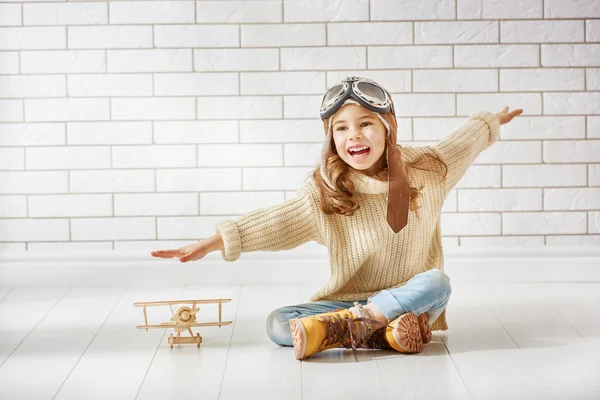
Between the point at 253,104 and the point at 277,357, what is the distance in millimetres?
1258

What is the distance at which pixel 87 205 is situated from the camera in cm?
364

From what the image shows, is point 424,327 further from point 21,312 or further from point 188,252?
point 21,312

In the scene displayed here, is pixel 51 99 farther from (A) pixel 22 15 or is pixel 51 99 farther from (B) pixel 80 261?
(B) pixel 80 261

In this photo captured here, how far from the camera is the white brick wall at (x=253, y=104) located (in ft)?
11.6

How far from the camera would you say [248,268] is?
3674 mm

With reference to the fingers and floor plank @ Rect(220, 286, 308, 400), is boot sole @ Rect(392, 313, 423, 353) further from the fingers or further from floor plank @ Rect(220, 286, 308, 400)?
the fingers

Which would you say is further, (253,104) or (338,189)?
(253,104)

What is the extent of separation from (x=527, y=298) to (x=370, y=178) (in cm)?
95

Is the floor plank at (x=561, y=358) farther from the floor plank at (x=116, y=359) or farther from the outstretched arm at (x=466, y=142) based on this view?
the floor plank at (x=116, y=359)

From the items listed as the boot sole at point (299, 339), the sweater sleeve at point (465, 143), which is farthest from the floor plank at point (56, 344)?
the sweater sleeve at point (465, 143)

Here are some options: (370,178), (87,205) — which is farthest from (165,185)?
(370,178)

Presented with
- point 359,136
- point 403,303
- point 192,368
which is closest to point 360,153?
point 359,136

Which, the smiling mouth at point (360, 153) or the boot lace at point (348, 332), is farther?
the smiling mouth at point (360, 153)

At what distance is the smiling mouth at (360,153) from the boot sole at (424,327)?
1.56ft
